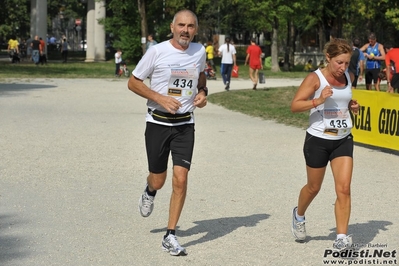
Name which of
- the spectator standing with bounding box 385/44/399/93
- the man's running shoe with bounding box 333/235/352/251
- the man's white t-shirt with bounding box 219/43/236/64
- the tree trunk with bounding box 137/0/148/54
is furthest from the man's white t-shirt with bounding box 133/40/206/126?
the tree trunk with bounding box 137/0/148/54

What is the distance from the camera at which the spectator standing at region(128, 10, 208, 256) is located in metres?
6.99

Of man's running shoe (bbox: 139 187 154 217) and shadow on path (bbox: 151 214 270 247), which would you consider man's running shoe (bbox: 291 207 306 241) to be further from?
man's running shoe (bbox: 139 187 154 217)

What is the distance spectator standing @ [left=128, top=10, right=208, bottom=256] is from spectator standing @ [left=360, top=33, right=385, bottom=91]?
53.8 feet

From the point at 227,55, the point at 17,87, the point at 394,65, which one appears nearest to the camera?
the point at 394,65

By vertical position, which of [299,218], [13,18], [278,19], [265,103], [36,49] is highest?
[278,19]

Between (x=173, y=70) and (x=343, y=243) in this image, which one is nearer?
(x=343, y=243)

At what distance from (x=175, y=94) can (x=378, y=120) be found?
7.92 metres

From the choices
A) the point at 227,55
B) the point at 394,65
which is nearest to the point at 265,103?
the point at 227,55

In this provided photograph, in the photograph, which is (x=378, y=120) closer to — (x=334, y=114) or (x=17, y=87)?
(x=334, y=114)

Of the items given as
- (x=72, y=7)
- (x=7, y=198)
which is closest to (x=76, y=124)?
(x=7, y=198)

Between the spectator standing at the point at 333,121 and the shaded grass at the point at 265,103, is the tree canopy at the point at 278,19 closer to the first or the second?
the shaded grass at the point at 265,103

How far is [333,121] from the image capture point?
7121 millimetres

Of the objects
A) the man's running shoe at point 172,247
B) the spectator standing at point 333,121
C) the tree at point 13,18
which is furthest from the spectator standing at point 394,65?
the tree at point 13,18

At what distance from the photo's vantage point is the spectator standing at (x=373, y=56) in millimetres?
23250
